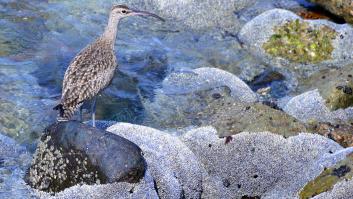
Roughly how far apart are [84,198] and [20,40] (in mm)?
4894

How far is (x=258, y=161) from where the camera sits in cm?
769

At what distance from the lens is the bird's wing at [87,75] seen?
801 centimetres

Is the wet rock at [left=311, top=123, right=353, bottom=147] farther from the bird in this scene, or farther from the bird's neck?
the bird's neck

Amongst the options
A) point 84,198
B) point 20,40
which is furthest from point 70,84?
point 20,40

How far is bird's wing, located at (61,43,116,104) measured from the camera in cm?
801

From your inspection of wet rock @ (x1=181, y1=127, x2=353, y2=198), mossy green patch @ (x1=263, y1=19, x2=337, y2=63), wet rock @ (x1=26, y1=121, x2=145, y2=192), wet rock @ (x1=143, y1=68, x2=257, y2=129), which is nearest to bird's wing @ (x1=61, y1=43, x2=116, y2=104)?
wet rock @ (x1=26, y1=121, x2=145, y2=192)

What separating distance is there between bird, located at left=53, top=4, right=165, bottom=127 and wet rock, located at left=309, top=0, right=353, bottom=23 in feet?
16.2

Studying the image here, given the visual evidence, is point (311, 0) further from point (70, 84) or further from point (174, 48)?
point (70, 84)

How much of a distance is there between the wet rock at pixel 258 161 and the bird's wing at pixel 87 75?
1223 mm

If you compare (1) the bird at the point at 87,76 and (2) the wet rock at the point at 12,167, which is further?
(1) the bird at the point at 87,76

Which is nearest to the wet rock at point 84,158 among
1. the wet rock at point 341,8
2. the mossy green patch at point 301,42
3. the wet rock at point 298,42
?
the wet rock at point 298,42

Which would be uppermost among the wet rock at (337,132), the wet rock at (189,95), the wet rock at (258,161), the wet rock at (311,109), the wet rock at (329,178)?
the wet rock at (329,178)

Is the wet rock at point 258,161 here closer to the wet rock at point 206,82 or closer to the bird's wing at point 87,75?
the bird's wing at point 87,75

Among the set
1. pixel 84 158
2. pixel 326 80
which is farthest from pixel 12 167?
pixel 326 80
